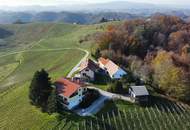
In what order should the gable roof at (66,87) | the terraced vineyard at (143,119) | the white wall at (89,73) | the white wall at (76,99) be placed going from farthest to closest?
1. the white wall at (89,73)
2. the gable roof at (66,87)
3. the white wall at (76,99)
4. the terraced vineyard at (143,119)

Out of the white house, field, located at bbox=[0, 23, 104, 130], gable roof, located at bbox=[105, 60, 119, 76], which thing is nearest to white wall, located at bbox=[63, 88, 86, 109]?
the white house

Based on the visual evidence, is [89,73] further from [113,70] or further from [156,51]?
[156,51]

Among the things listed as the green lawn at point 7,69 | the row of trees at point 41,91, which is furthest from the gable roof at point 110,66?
the green lawn at point 7,69

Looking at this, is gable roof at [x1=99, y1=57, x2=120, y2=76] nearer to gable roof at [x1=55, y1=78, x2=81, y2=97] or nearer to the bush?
the bush

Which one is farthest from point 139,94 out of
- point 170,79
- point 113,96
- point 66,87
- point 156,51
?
point 156,51

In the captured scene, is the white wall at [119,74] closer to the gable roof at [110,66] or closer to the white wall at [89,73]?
the gable roof at [110,66]

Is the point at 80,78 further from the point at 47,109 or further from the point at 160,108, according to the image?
the point at 160,108

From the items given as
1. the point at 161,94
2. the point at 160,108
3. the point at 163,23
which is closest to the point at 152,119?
the point at 160,108
